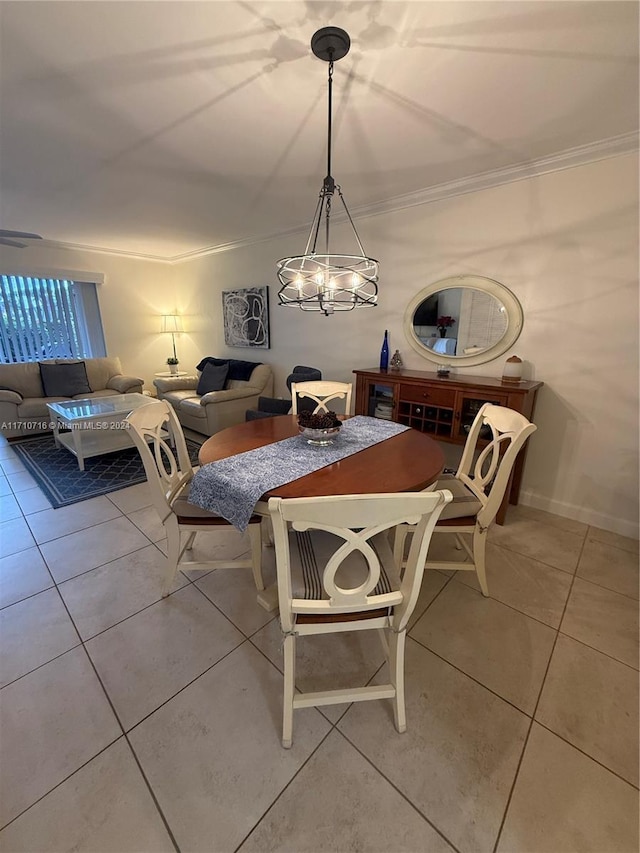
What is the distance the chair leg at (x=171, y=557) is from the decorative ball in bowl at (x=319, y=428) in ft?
2.61

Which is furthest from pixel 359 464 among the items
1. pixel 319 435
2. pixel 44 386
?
pixel 44 386

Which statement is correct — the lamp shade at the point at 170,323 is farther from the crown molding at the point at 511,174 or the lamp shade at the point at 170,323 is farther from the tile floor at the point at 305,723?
the tile floor at the point at 305,723

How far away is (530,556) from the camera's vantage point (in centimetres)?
211

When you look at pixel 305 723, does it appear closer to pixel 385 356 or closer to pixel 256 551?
pixel 256 551

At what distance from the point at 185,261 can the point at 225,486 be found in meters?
5.15

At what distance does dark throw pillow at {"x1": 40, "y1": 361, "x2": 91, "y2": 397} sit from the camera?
4.33 m

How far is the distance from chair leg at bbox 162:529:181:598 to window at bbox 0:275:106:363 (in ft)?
15.0

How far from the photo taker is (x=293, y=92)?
162cm

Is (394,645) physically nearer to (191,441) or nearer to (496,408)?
(496,408)

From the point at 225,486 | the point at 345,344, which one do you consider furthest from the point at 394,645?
the point at 345,344

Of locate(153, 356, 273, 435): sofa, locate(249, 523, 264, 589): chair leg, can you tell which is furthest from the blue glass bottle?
locate(249, 523, 264, 589): chair leg

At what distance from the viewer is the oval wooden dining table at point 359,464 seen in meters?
1.29

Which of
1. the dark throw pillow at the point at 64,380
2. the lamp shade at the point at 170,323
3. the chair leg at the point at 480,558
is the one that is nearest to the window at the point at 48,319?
the dark throw pillow at the point at 64,380

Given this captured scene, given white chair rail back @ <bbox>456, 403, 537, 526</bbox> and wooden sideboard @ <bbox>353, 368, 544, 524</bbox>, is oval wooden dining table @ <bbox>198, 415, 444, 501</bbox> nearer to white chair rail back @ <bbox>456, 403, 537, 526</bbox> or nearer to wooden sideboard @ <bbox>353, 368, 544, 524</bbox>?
white chair rail back @ <bbox>456, 403, 537, 526</bbox>
